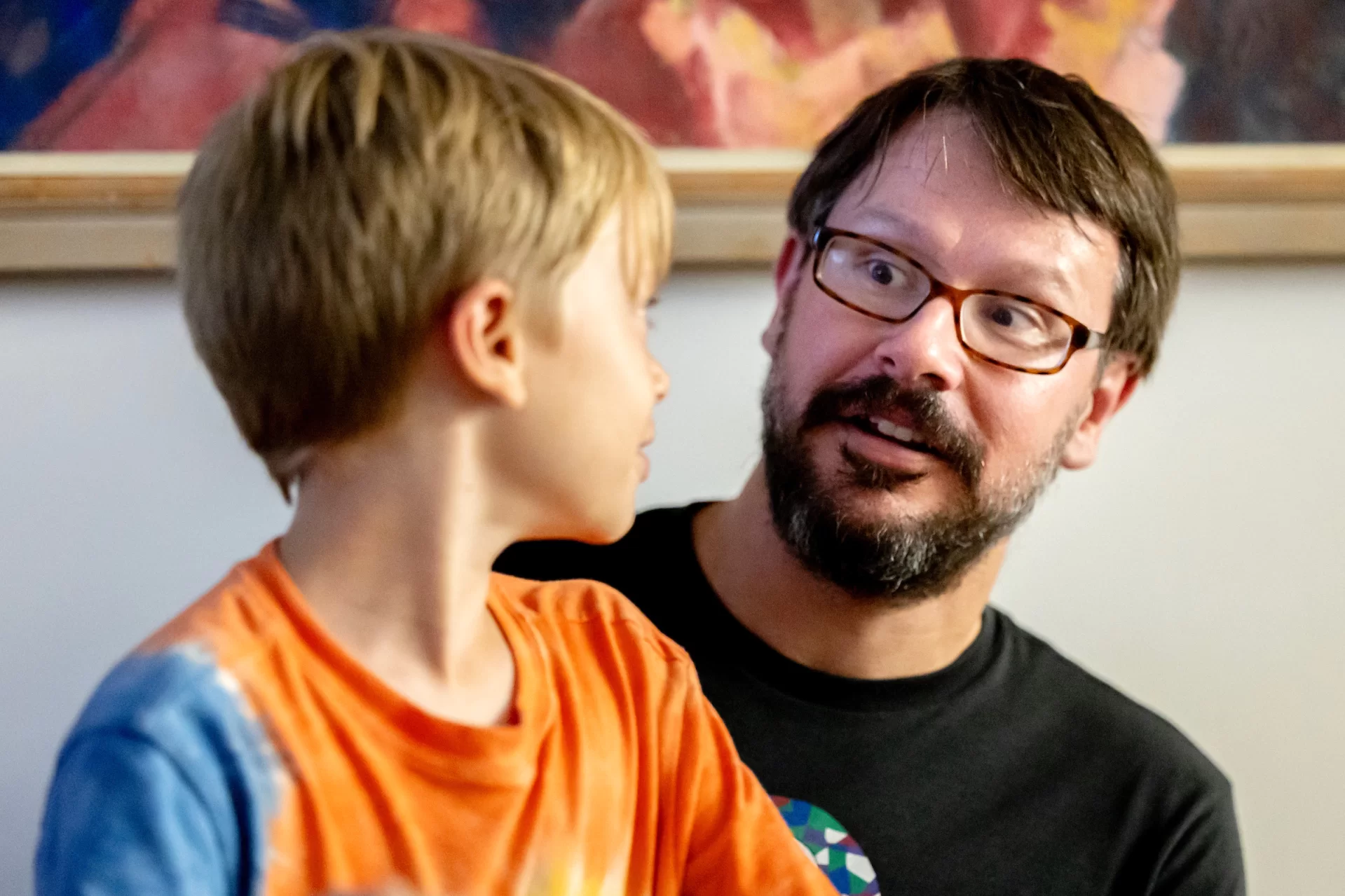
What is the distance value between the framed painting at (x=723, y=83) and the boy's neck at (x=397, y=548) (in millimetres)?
680

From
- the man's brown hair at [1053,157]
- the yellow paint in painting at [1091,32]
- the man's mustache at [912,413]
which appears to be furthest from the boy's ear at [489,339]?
the yellow paint in painting at [1091,32]

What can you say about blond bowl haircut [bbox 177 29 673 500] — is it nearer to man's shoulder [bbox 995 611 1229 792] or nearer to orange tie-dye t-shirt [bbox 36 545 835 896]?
orange tie-dye t-shirt [bbox 36 545 835 896]

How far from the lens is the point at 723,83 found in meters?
1.23

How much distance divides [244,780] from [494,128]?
1.14 ft

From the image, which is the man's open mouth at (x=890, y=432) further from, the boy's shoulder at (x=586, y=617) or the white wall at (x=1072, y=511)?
the boy's shoulder at (x=586, y=617)

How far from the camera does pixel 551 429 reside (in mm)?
596

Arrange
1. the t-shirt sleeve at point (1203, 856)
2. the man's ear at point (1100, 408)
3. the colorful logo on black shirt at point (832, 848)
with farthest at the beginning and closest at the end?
the man's ear at point (1100, 408) → the t-shirt sleeve at point (1203, 856) → the colorful logo on black shirt at point (832, 848)

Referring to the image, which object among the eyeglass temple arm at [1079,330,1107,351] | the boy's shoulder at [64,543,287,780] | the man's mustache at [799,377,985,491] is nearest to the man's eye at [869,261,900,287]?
the man's mustache at [799,377,985,491]

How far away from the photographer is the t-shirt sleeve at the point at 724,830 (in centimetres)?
67

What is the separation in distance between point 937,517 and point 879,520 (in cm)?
7

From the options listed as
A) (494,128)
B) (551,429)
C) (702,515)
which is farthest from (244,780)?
(702,515)

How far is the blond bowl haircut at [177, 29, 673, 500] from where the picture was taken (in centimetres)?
54

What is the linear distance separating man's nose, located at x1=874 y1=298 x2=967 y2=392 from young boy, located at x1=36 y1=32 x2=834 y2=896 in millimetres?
452

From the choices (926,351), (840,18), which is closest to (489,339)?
(926,351)
